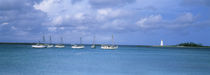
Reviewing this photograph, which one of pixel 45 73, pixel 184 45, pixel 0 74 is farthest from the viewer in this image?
pixel 184 45

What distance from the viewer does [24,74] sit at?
19359 mm

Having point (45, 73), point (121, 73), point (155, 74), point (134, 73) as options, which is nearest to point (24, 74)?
point (45, 73)

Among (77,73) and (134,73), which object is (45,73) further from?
(134,73)

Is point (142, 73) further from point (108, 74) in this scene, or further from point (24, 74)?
point (24, 74)

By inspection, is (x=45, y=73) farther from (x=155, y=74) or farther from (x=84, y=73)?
(x=155, y=74)

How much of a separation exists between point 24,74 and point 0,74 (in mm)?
1980

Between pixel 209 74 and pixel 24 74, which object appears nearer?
pixel 24 74

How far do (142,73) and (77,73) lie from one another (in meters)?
6.41

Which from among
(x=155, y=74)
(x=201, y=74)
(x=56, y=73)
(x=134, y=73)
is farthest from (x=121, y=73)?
(x=201, y=74)

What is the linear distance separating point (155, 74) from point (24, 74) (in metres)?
12.4

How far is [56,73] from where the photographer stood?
A: 20.2 metres

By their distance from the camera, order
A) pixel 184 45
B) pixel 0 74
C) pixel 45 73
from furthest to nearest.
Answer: pixel 184 45 < pixel 45 73 < pixel 0 74

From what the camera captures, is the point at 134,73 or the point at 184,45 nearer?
the point at 134,73

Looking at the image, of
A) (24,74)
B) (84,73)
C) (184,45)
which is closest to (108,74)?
(84,73)
